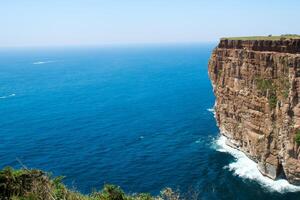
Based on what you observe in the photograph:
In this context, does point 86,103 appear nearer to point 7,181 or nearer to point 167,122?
point 167,122

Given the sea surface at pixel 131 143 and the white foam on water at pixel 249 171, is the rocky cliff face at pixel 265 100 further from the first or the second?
the sea surface at pixel 131 143

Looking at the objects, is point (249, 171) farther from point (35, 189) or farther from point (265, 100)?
point (35, 189)

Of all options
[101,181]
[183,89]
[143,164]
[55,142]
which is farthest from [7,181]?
[183,89]

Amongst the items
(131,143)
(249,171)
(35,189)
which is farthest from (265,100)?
(35,189)

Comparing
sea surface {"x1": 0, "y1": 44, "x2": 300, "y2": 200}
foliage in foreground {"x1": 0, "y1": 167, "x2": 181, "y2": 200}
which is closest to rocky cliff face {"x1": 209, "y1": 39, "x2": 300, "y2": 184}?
sea surface {"x1": 0, "y1": 44, "x2": 300, "y2": 200}

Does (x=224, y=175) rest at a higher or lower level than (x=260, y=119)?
lower

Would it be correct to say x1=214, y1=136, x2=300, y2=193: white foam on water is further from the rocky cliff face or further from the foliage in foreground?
the foliage in foreground

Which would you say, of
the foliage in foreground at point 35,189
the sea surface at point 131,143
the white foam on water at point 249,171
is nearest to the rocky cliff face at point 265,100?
the white foam on water at point 249,171
